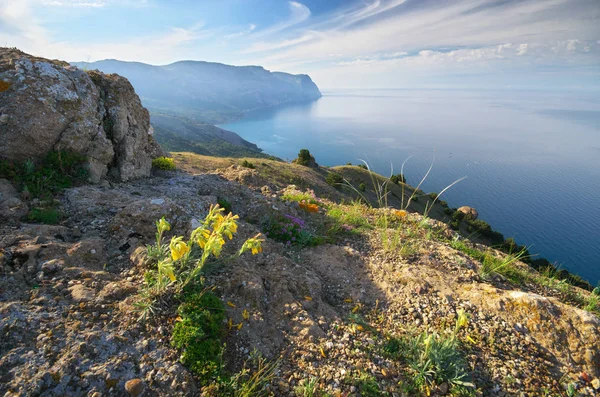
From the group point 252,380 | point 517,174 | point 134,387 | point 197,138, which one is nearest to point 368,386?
point 252,380

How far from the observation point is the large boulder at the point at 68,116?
271 inches

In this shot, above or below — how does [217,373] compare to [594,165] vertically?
above

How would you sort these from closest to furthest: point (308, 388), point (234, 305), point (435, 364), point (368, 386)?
point (308, 388) → point (368, 386) → point (435, 364) → point (234, 305)

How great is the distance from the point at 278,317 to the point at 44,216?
Result: 4831mm

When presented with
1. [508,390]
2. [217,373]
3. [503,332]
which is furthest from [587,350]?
[217,373]

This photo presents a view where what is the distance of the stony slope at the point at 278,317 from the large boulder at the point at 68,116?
2082mm

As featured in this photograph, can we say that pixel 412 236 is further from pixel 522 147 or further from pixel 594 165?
pixel 522 147

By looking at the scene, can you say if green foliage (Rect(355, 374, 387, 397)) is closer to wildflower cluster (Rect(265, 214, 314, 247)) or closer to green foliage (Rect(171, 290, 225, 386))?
green foliage (Rect(171, 290, 225, 386))

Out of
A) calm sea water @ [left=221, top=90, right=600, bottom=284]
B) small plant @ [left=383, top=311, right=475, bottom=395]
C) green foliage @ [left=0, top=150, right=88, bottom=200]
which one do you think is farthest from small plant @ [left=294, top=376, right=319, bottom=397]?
green foliage @ [left=0, top=150, right=88, bottom=200]

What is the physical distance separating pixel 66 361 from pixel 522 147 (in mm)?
154048

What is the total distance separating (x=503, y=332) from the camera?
171 inches

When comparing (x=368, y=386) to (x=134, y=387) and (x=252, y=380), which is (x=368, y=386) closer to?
(x=252, y=380)

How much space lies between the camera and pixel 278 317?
4.27m

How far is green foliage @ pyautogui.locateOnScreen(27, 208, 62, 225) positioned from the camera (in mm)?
5246
